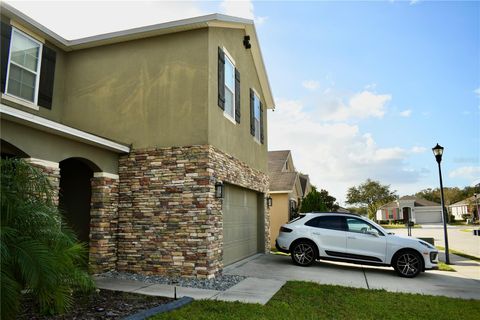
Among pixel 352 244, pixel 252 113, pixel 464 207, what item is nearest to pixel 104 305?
pixel 352 244

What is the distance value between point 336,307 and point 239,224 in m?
5.49

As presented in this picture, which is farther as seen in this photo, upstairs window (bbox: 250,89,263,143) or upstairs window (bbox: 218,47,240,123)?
upstairs window (bbox: 250,89,263,143)

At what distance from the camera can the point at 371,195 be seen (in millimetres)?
62281

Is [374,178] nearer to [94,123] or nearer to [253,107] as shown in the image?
[253,107]

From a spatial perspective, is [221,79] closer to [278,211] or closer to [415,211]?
[278,211]

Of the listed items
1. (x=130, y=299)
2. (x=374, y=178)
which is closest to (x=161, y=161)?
(x=130, y=299)

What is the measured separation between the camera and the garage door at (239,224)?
34.6 ft

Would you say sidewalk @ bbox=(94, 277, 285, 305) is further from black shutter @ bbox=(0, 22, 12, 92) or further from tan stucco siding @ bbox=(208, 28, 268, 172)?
black shutter @ bbox=(0, 22, 12, 92)

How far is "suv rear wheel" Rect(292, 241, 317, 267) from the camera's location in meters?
10.8

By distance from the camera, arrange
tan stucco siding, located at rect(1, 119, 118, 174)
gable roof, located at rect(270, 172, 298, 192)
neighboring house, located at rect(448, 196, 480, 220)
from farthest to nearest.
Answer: neighboring house, located at rect(448, 196, 480, 220), gable roof, located at rect(270, 172, 298, 192), tan stucco siding, located at rect(1, 119, 118, 174)

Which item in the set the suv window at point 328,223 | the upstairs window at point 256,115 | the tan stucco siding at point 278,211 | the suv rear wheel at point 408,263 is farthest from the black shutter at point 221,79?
the tan stucco siding at point 278,211

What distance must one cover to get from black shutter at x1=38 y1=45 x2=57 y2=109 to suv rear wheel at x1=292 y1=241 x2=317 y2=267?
27.4 feet

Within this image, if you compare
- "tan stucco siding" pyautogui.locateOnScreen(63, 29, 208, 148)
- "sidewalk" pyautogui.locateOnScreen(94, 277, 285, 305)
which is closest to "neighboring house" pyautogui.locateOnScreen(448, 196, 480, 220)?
"sidewalk" pyautogui.locateOnScreen(94, 277, 285, 305)

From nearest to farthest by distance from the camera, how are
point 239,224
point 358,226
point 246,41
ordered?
point 358,226 < point 239,224 < point 246,41
